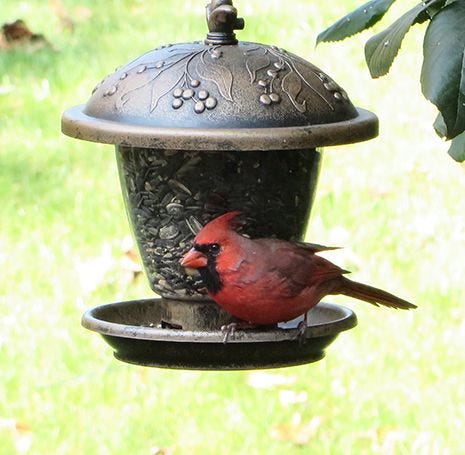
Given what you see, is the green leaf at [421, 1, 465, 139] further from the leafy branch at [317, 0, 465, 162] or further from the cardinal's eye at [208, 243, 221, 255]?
the cardinal's eye at [208, 243, 221, 255]

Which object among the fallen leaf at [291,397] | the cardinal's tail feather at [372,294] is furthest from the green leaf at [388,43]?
the fallen leaf at [291,397]

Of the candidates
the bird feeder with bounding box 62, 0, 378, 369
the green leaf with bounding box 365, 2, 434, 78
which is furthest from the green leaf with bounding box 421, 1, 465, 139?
the bird feeder with bounding box 62, 0, 378, 369

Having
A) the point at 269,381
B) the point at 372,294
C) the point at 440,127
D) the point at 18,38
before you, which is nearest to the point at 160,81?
the point at 440,127

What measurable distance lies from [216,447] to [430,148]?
7.70ft

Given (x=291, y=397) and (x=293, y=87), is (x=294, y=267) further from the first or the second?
(x=291, y=397)

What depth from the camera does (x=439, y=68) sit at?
201 cm

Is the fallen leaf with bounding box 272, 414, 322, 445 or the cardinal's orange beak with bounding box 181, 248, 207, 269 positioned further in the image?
the fallen leaf with bounding box 272, 414, 322, 445

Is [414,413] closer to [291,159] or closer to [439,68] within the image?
[291,159]

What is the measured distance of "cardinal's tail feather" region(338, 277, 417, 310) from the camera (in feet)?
9.50

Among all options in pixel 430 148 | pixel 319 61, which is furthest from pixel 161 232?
pixel 319 61

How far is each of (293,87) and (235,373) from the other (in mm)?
2188

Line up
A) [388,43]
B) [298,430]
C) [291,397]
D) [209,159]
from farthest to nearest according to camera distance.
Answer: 1. [291,397]
2. [298,430]
3. [209,159]
4. [388,43]

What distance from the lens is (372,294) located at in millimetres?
2924

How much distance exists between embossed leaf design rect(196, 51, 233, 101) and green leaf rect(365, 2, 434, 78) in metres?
0.39
